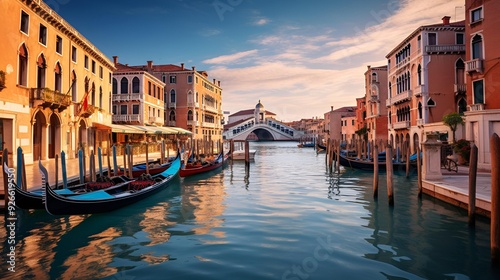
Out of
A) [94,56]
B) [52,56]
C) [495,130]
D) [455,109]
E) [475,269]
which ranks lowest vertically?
[475,269]

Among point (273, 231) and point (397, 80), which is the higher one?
point (397, 80)

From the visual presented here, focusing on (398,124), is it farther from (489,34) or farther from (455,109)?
(489,34)

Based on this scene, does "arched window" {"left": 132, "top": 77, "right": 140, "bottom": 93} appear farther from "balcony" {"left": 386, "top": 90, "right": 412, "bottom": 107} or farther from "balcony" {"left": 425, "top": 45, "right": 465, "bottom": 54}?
"balcony" {"left": 425, "top": 45, "right": 465, "bottom": 54}

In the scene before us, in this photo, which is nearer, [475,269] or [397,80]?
[475,269]

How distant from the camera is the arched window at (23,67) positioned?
12929mm

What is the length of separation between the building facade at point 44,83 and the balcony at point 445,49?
20696 millimetres

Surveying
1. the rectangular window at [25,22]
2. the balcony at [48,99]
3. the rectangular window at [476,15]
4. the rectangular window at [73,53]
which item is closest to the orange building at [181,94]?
the rectangular window at [73,53]

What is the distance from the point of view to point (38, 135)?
49.7 ft

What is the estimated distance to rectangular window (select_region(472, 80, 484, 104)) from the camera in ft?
49.7

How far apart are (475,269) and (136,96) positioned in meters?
26.4

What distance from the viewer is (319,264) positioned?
16.0 ft

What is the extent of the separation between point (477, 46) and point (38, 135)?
20.8 m

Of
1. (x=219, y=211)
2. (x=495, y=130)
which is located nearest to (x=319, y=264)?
(x=219, y=211)

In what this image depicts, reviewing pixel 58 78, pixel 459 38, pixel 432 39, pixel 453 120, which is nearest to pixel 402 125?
pixel 432 39
